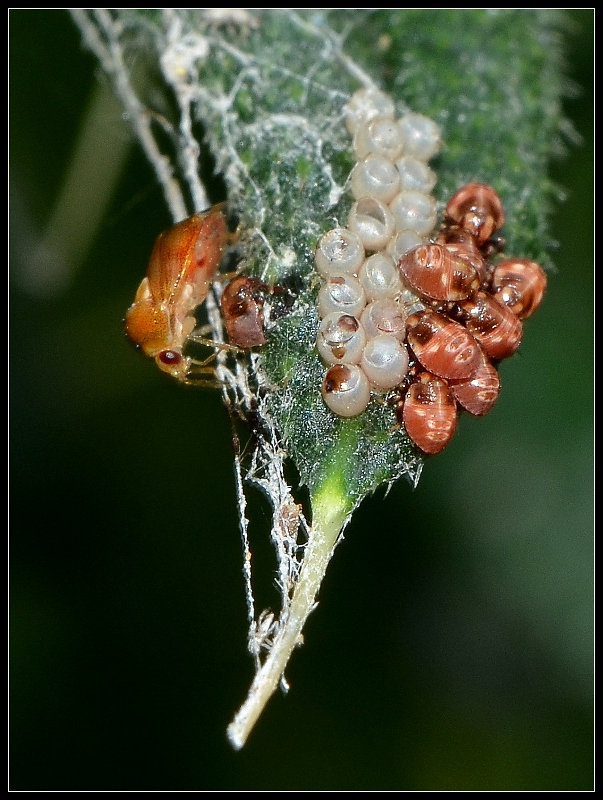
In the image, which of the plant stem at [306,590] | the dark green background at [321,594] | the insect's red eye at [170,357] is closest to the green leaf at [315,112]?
the plant stem at [306,590]

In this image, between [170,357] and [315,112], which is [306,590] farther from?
[315,112]

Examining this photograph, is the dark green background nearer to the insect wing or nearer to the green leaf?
the green leaf

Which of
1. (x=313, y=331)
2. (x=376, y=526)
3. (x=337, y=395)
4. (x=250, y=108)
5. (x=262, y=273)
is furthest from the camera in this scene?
(x=376, y=526)

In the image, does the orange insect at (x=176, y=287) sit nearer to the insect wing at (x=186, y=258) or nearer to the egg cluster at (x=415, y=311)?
the insect wing at (x=186, y=258)

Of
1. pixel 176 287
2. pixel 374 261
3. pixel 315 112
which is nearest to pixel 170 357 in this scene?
pixel 176 287
